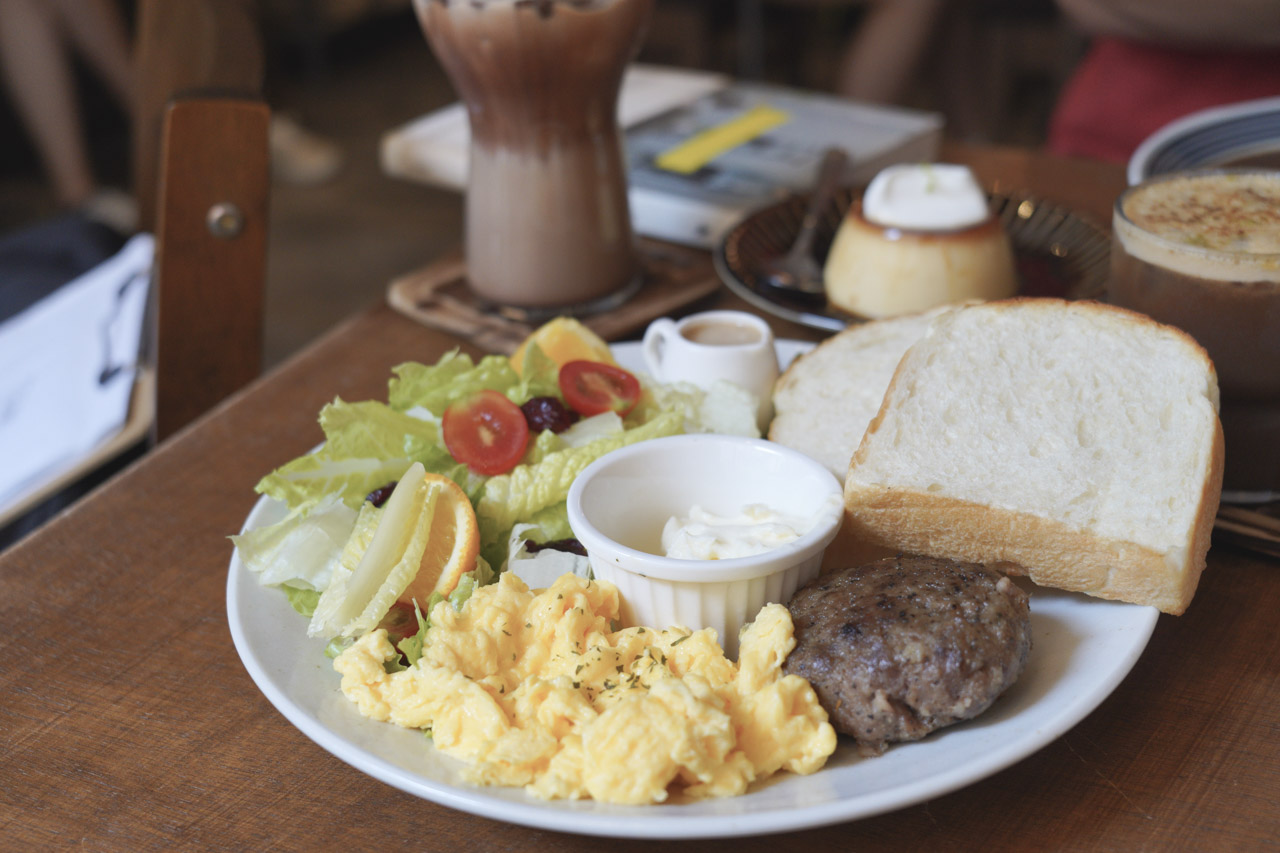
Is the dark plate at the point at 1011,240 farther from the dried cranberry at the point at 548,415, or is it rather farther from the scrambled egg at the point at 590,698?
the scrambled egg at the point at 590,698

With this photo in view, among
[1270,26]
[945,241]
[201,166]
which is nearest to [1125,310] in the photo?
[945,241]

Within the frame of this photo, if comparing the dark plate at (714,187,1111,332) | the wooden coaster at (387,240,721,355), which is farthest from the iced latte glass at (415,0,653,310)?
the dark plate at (714,187,1111,332)

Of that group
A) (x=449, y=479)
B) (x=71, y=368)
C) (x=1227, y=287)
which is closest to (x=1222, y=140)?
(x=1227, y=287)

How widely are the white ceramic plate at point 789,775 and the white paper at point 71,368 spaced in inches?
40.7

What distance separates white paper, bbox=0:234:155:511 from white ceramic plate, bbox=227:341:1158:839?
103cm

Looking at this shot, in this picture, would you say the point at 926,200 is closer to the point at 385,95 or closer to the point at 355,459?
the point at 355,459

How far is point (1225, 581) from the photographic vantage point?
131 cm

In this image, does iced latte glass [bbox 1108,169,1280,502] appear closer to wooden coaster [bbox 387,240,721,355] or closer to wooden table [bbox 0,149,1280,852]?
wooden table [bbox 0,149,1280,852]

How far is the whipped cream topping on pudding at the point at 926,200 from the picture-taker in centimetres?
186

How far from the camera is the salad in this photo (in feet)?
4.04

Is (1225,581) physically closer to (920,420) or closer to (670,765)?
(920,420)

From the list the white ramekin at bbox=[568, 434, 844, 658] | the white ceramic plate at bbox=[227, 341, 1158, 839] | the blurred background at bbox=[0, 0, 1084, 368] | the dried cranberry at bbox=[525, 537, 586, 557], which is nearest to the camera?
the white ceramic plate at bbox=[227, 341, 1158, 839]

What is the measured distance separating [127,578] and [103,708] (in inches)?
9.9

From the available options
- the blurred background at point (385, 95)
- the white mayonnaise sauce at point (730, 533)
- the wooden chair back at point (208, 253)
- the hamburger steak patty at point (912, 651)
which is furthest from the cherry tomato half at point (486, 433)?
the blurred background at point (385, 95)
